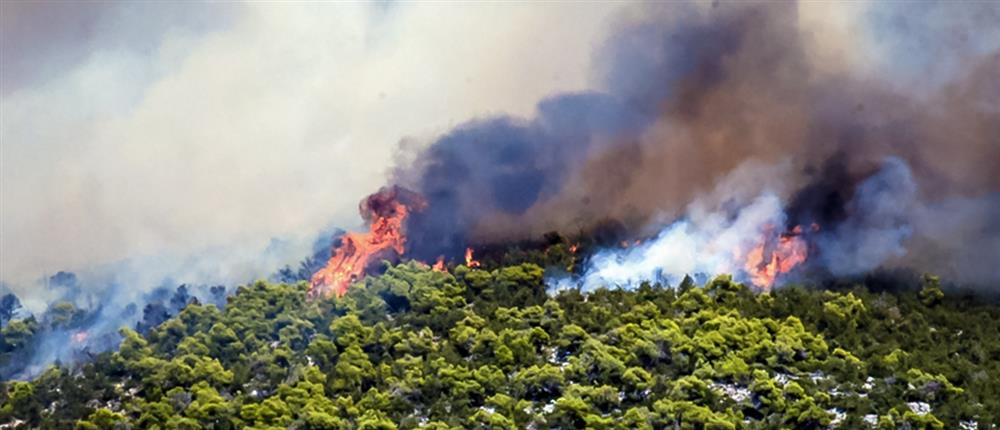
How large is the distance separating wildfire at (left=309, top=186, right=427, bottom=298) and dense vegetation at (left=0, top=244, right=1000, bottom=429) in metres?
4.29

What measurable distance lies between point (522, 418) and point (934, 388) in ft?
65.7

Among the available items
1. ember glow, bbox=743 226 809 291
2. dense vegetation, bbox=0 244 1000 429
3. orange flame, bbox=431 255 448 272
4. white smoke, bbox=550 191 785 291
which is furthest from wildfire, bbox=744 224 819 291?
orange flame, bbox=431 255 448 272

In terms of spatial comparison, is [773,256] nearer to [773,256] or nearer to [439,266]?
[773,256]

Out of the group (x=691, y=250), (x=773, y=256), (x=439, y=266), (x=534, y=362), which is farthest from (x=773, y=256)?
(x=534, y=362)

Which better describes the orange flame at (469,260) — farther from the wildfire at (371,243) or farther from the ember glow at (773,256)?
the ember glow at (773,256)

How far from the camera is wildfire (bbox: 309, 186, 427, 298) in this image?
497ft

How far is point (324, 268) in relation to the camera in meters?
154

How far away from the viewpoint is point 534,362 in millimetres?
134375

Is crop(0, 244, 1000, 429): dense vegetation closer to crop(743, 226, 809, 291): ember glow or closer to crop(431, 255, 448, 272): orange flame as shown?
crop(431, 255, 448, 272): orange flame

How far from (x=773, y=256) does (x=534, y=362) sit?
22.2 m

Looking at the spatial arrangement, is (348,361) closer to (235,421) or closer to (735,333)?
(235,421)

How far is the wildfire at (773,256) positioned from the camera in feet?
489

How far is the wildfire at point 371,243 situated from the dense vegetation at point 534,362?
429 cm

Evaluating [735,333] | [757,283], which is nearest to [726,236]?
[757,283]
